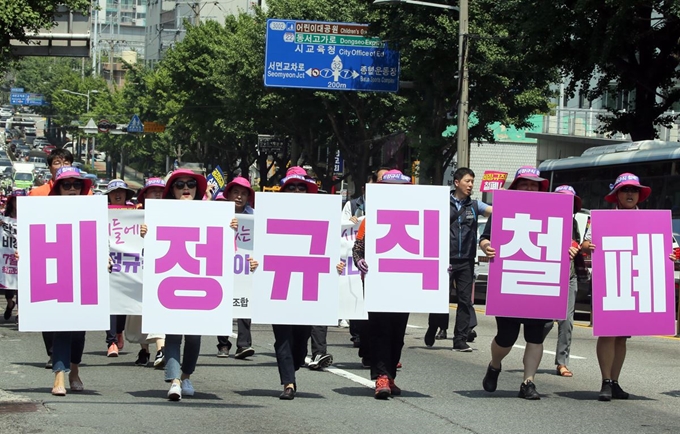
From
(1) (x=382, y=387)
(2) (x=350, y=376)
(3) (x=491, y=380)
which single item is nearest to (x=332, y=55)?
(2) (x=350, y=376)

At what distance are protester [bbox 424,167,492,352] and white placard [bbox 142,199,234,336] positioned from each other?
11.5 feet

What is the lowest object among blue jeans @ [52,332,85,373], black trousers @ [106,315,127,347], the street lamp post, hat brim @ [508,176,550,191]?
black trousers @ [106,315,127,347]

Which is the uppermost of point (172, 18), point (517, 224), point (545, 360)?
point (172, 18)

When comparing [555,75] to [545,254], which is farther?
[555,75]

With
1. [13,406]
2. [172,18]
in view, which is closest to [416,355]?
[13,406]

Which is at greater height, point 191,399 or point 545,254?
point 545,254

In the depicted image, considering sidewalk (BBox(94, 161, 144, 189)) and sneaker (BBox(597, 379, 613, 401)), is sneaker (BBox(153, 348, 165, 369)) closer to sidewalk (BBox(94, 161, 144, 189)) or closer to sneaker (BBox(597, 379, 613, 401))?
sneaker (BBox(597, 379, 613, 401))

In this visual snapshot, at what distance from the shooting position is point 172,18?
12538 centimetres

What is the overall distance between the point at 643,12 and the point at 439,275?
20.2 m

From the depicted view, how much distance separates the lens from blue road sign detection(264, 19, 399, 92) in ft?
114

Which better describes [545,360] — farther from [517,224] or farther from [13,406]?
[13,406]

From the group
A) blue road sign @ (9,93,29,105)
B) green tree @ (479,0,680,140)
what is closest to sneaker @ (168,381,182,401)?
green tree @ (479,0,680,140)

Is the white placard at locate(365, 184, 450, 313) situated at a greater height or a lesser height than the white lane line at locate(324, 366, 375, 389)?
greater

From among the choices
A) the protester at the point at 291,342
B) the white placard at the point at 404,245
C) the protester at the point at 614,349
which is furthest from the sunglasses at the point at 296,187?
the protester at the point at 614,349
